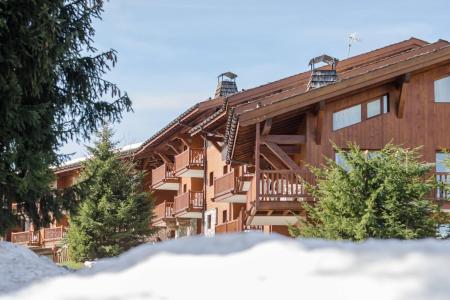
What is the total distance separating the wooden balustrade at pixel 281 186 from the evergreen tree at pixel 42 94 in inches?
406

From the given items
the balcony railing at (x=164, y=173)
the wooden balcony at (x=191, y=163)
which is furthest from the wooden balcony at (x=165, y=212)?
the wooden balcony at (x=191, y=163)

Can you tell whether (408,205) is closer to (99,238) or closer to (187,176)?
(99,238)

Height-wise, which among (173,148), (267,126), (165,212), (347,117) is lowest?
(165,212)

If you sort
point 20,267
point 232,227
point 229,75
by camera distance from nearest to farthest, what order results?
1. point 20,267
2. point 232,227
3. point 229,75

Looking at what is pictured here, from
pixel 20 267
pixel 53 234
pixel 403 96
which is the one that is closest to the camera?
pixel 20 267

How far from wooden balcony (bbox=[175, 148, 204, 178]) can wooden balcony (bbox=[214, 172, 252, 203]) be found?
739cm

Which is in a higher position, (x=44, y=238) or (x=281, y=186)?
(x=281, y=186)

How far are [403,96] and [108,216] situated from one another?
48.5ft

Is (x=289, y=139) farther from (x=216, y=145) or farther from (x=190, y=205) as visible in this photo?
(x=190, y=205)

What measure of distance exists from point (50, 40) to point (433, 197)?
1592cm

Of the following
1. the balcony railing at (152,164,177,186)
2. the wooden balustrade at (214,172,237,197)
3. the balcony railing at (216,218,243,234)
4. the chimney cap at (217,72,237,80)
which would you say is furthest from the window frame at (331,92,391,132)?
the balcony railing at (152,164,177,186)

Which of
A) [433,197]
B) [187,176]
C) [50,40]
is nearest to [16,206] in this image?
[50,40]

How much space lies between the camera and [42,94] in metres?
12.5

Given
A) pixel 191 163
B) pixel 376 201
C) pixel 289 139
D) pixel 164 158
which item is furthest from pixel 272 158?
pixel 164 158
